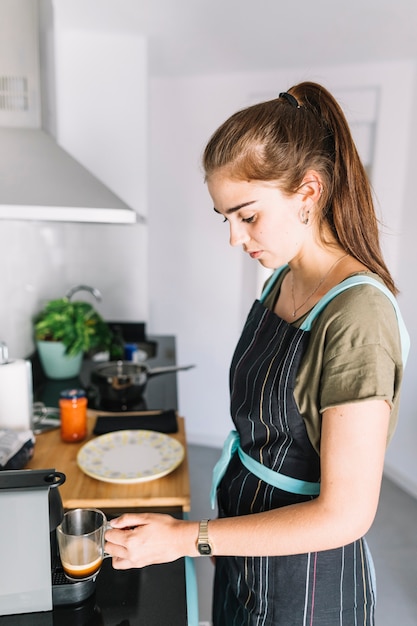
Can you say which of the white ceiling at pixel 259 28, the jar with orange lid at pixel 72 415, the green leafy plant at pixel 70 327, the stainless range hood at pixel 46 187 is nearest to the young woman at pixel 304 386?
the stainless range hood at pixel 46 187

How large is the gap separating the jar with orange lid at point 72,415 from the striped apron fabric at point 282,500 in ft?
1.73

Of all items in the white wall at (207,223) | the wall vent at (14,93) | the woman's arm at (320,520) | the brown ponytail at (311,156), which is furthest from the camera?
the white wall at (207,223)

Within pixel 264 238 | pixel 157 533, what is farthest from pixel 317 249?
pixel 157 533

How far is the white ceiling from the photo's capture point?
1.76 m

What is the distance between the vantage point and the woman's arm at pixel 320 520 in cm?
64

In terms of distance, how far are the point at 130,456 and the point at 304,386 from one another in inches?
23.6

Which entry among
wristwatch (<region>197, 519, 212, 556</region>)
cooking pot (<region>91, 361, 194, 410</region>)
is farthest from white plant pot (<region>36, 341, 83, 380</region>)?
wristwatch (<region>197, 519, 212, 556</region>)

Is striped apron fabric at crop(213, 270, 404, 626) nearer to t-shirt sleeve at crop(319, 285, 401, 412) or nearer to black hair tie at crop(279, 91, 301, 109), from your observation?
t-shirt sleeve at crop(319, 285, 401, 412)

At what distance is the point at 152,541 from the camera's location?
2.33 ft

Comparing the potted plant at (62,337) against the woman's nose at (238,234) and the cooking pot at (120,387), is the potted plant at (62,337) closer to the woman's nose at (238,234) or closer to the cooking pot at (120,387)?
the cooking pot at (120,387)

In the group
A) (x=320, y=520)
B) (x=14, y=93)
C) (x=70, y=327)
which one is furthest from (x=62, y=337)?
(x=320, y=520)

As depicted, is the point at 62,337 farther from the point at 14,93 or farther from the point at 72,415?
the point at 14,93

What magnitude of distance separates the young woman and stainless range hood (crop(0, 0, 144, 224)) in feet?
1.32

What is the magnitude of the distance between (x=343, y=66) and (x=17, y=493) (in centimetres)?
261
